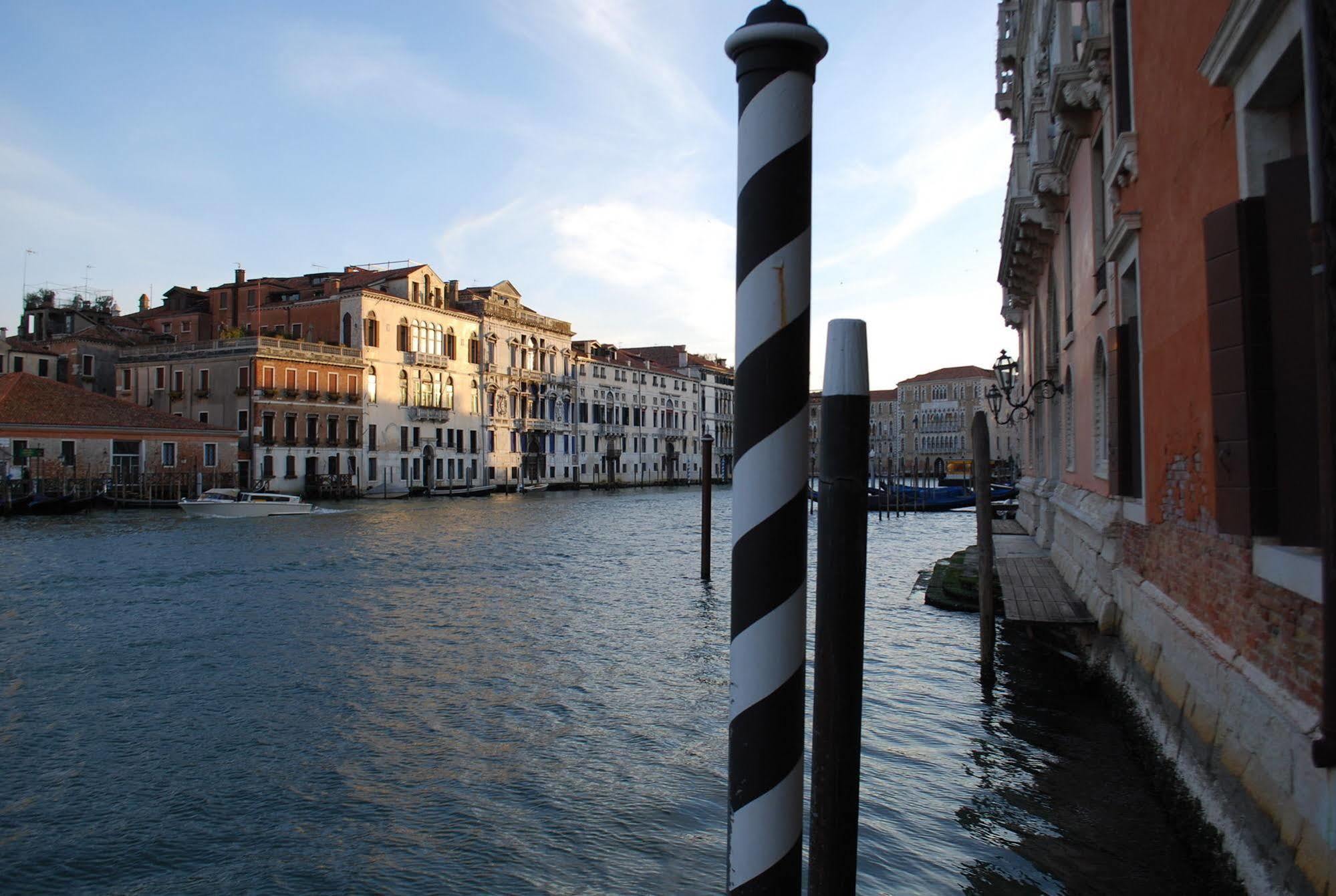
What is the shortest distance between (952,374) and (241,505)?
59995mm

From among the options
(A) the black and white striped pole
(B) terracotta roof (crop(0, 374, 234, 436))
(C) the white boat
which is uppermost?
(B) terracotta roof (crop(0, 374, 234, 436))

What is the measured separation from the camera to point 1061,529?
1015 cm

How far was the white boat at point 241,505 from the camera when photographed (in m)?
26.2

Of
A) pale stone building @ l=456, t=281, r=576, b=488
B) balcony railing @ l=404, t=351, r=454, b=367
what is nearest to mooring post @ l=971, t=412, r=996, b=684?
balcony railing @ l=404, t=351, r=454, b=367

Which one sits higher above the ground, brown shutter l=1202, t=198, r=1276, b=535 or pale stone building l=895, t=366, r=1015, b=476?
pale stone building l=895, t=366, r=1015, b=476

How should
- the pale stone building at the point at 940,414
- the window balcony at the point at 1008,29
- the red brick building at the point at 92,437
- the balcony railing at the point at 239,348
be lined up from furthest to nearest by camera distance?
1. the pale stone building at the point at 940,414
2. the balcony railing at the point at 239,348
3. the red brick building at the point at 92,437
4. the window balcony at the point at 1008,29

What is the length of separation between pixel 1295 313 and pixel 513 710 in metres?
5.45

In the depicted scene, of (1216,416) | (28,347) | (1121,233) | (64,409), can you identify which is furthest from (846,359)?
(28,347)

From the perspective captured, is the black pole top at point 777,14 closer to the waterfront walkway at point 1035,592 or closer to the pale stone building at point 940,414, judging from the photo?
the waterfront walkway at point 1035,592

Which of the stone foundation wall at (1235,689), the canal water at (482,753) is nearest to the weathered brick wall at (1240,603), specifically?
the stone foundation wall at (1235,689)

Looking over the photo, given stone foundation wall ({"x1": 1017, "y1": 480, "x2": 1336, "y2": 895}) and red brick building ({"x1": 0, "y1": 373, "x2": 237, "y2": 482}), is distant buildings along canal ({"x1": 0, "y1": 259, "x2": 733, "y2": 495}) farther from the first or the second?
stone foundation wall ({"x1": 1017, "y1": 480, "x2": 1336, "y2": 895})

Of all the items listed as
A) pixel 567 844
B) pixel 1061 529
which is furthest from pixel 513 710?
pixel 1061 529

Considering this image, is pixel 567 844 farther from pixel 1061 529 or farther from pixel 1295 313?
pixel 1061 529

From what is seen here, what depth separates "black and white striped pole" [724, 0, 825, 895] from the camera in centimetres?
150
